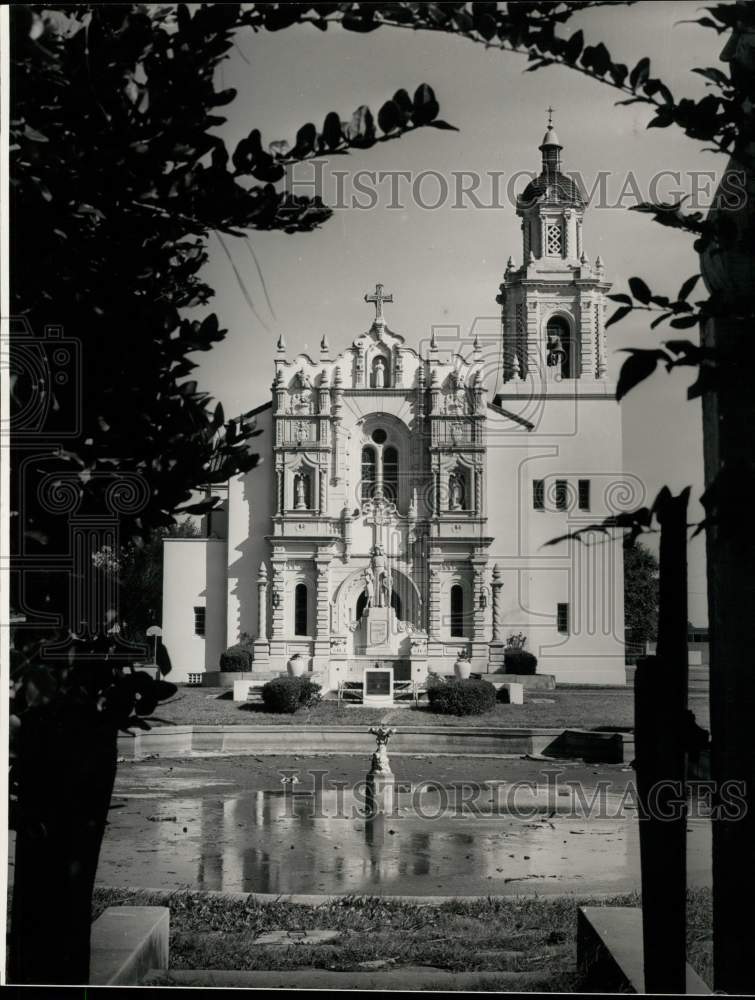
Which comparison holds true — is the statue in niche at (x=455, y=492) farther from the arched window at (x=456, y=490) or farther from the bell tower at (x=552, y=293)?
the bell tower at (x=552, y=293)

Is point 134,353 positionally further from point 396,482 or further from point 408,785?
point 408,785

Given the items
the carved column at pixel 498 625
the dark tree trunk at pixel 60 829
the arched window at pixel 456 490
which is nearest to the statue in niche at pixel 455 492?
the arched window at pixel 456 490

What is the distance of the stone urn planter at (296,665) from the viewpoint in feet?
14.4

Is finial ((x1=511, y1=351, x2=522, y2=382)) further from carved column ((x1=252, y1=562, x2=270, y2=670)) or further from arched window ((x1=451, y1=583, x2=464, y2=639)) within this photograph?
carved column ((x1=252, y1=562, x2=270, y2=670))

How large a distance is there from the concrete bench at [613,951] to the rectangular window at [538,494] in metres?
1.31

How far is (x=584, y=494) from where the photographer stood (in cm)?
357

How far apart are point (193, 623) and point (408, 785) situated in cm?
101

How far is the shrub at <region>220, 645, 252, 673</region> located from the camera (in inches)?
160

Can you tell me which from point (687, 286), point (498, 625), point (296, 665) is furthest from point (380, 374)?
point (687, 286)

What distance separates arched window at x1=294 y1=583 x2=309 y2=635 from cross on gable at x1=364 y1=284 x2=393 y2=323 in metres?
1.23

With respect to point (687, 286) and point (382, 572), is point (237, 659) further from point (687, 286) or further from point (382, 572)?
point (687, 286)

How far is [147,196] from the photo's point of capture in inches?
100

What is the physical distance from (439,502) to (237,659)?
101cm

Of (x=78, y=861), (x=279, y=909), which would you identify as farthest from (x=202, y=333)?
(x=279, y=909)
